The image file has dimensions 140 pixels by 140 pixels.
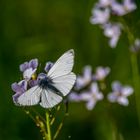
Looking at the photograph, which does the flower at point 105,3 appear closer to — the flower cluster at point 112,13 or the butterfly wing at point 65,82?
the flower cluster at point 112,13

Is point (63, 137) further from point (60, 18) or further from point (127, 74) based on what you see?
point (60, 18)

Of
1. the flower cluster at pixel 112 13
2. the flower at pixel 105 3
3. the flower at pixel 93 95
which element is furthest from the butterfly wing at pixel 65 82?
the flower at pixel 105 3

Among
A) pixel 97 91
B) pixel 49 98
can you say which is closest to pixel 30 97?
pixel 49 98

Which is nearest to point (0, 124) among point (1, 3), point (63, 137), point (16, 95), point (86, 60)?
point (63, 137)

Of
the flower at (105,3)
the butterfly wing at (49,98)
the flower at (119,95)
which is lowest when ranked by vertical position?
the flower at (119,95)

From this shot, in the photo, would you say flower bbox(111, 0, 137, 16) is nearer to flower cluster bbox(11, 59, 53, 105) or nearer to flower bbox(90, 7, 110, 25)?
flower bbox(90, 7, 110, 25)

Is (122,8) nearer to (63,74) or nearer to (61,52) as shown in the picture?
(61,52)

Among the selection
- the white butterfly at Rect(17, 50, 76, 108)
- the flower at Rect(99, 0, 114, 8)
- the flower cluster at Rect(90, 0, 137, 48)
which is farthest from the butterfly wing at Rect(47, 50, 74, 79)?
the flower at Rect(99, 0, 114, 8)

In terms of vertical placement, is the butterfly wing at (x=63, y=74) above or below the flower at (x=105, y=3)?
above
